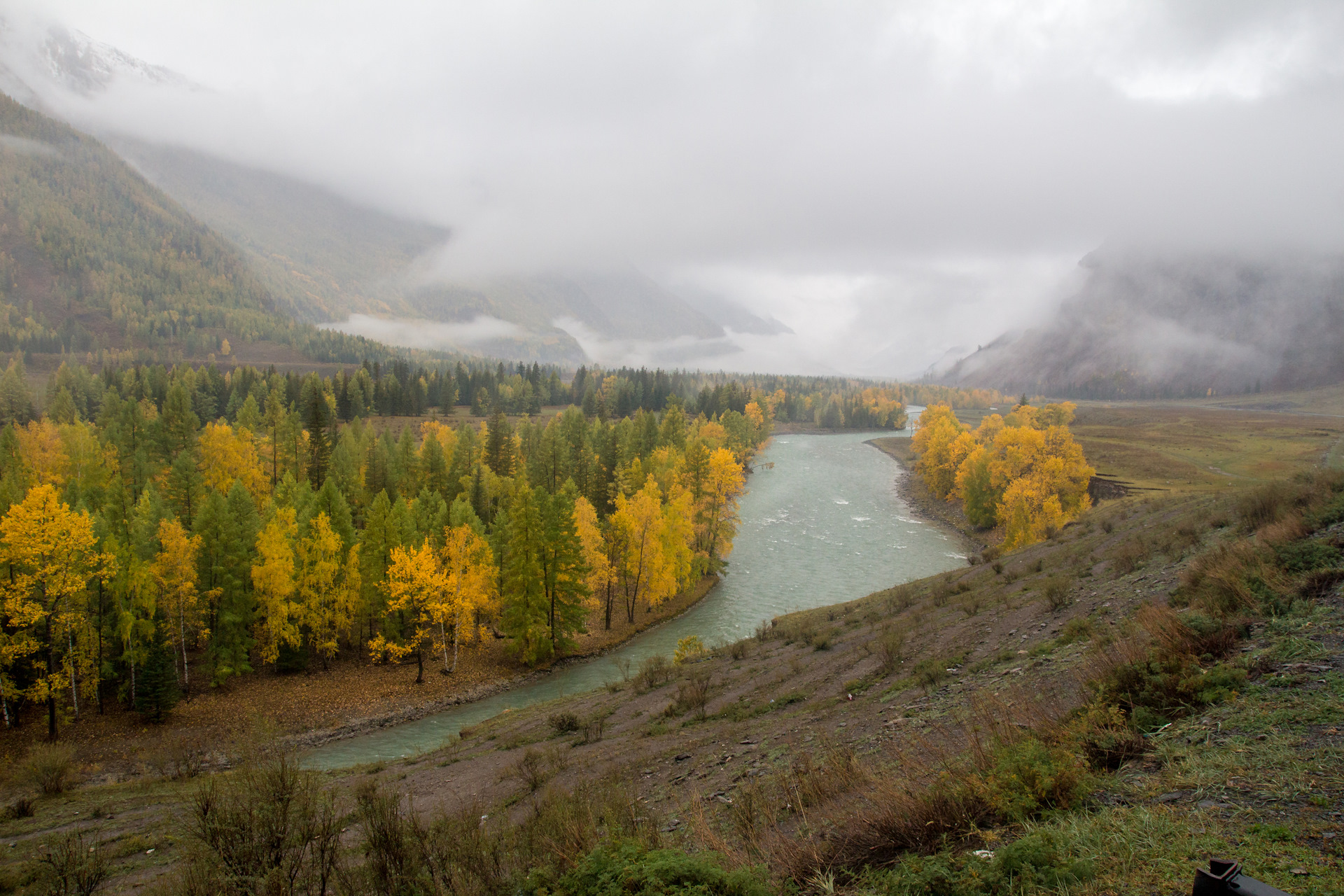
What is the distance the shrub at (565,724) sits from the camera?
2027 centimetres

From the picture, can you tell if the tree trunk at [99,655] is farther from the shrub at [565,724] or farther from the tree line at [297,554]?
the shrub at [565,724]

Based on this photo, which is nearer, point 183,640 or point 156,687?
point 156,687

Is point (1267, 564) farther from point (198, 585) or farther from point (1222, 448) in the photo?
point (1222, 448)

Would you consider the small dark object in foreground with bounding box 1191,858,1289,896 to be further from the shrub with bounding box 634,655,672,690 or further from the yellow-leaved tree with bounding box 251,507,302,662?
the yellow-leaved tree with bounding box 251,507,302,662

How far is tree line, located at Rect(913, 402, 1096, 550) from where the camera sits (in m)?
49.0

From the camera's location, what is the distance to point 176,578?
101ft

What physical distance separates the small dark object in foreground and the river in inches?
1029

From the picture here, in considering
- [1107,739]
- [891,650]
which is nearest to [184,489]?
[891,650]

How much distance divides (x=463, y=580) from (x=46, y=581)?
705 inches

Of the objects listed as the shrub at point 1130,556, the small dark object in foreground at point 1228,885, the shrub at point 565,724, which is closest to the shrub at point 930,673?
the shrub at point 1130,556

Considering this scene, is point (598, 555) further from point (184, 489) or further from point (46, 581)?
point (184, 489)

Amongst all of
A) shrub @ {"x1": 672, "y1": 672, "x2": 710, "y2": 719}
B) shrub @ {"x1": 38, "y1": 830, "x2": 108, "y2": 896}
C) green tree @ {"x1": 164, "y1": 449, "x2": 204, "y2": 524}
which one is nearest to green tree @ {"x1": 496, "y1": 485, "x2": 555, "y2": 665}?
shrub @ {"x1": 672, "y1": 672, "x2": 710, "y2": 719}

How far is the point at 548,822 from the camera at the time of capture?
9617mm

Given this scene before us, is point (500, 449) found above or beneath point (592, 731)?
above
